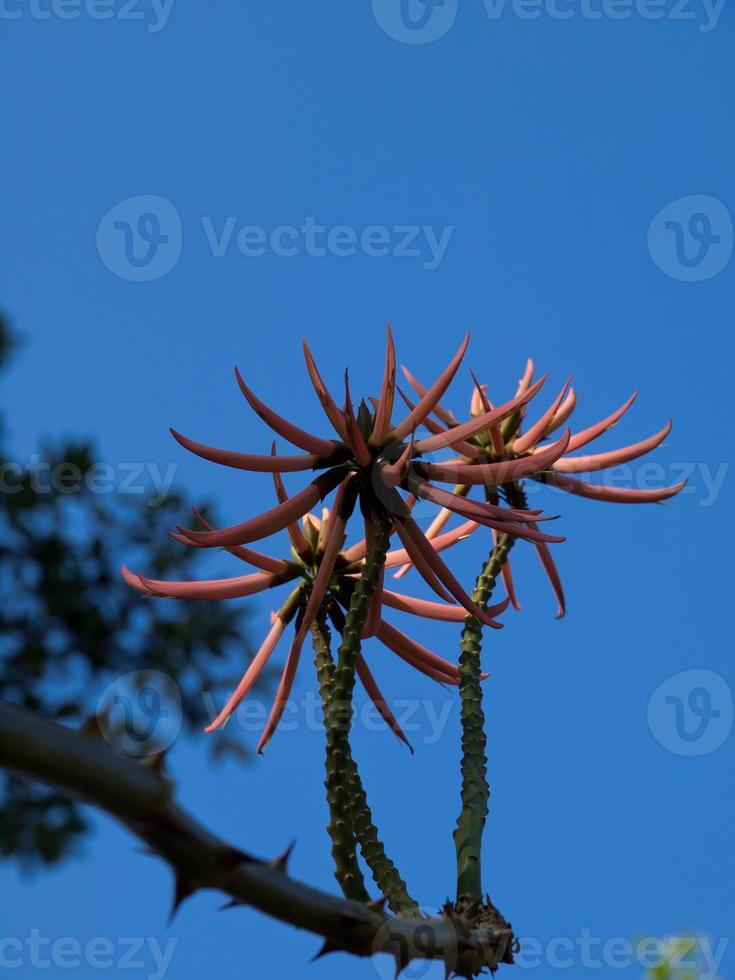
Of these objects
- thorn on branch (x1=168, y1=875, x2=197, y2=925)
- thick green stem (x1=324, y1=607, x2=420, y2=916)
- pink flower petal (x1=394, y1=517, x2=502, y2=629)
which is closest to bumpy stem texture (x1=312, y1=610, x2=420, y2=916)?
thick green stem (x1=324, y1=607, x2=420, y2=916)

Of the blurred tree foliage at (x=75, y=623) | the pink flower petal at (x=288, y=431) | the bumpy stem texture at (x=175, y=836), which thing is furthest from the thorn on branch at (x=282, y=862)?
the blurred tree foliage at (x=75, y=623)

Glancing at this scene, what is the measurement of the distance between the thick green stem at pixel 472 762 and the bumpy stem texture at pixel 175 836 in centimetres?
28

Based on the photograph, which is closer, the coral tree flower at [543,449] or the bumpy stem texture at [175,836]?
the bumpy stem texture at [175,836]

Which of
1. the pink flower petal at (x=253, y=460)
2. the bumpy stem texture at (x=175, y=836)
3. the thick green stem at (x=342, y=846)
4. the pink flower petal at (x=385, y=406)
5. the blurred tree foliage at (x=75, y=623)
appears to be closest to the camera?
the bumpy stem texture at (x=175, y=836)

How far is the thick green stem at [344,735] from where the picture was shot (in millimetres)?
890

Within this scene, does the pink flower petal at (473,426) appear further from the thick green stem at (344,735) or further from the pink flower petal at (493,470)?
the thick green stem at (344,735)

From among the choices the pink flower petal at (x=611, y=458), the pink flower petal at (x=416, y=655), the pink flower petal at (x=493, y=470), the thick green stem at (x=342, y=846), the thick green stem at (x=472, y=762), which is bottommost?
the thick green stem at (x=342, y=846)

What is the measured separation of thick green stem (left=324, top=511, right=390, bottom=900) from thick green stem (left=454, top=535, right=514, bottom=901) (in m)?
0.09

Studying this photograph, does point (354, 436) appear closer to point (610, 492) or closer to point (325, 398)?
point (325, 398)

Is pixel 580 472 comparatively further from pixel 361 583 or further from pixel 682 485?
pixel 361 583

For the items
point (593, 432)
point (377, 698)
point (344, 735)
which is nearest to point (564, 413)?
point (593, 432)

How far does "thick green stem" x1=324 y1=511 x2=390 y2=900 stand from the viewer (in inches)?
35.0

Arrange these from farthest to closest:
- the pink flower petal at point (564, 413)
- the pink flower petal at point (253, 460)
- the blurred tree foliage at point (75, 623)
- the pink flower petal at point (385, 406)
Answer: the blurred tree foliage at point (75, 623)
the pink flower petal at point (564, 413)
the pink flower petal at point (385, 406)
the pink flower petal at point (253, 460)

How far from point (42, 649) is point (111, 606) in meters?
0.27
